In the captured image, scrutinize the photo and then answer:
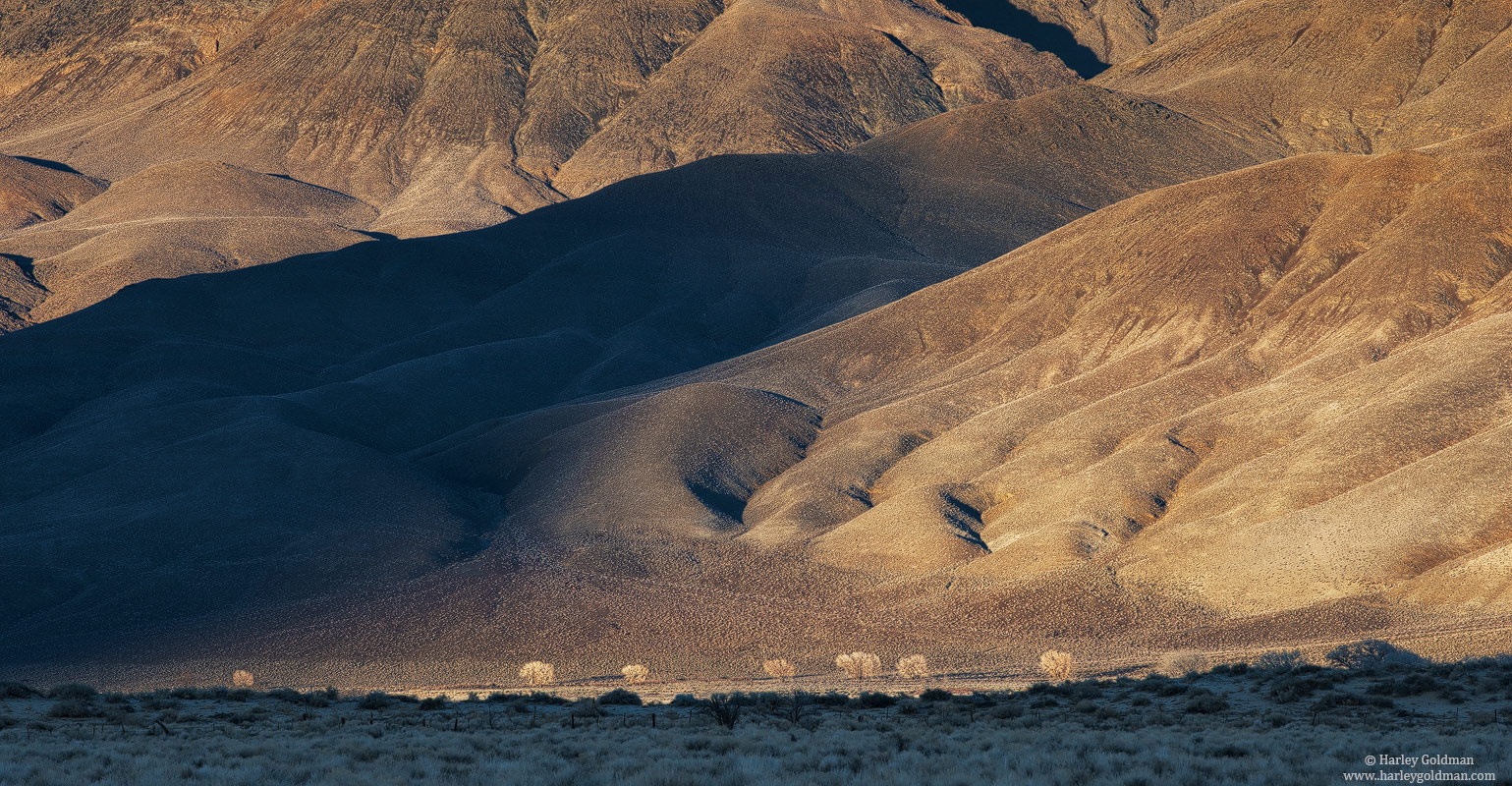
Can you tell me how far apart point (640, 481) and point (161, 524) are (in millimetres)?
21193

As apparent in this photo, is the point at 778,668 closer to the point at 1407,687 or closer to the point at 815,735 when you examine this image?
the point at 1407,687

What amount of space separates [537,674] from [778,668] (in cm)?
777

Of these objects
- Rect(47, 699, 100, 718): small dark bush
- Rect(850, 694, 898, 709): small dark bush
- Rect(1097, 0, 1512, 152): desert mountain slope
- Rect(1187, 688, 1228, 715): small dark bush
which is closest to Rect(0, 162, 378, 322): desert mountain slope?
Rect(47, 699, 100, 718): small dark bush

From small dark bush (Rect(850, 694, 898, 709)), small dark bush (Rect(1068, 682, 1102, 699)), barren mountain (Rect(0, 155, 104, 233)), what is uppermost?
barren mountain (Rect(0, 155, 104, 233))

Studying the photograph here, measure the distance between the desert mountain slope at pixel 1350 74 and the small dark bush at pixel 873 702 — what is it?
124354 millimetres

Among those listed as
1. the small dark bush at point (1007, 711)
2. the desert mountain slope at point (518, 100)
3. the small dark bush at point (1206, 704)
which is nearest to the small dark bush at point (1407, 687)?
the small dark bush at point (1206, 704)

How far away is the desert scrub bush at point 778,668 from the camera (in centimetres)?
4044

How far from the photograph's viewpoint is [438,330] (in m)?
102

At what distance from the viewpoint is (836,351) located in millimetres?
79688

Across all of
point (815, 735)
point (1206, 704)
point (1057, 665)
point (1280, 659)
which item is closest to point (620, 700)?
point (815, 735)

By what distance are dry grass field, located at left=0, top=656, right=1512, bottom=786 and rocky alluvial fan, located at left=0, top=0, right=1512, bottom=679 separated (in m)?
16.6

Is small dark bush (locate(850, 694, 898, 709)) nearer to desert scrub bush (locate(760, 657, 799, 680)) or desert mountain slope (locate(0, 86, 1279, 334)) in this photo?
desert scrub bush (locate(760, 657, 799, 680))

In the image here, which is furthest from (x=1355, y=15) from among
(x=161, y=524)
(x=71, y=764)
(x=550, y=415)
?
(x=71, y=764)

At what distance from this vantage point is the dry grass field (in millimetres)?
13945
